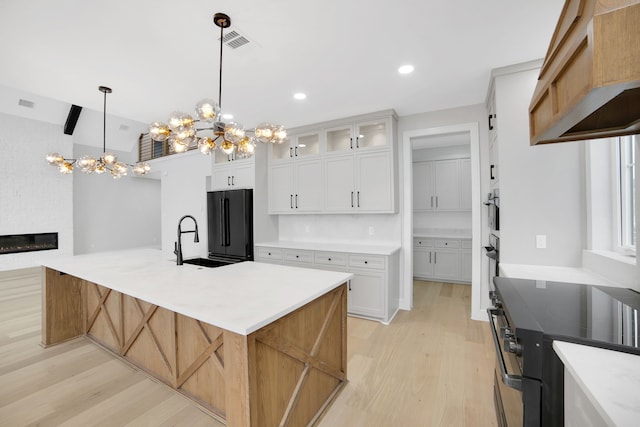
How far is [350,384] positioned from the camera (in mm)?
2109

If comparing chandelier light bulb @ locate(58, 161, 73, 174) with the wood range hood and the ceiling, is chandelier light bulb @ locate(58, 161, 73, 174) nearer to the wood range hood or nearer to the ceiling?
the ceiling

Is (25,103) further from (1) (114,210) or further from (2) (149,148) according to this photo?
(1) (114,210)

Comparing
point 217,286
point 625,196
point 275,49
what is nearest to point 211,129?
point 275,49

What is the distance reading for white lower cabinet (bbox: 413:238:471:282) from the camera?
470 cm

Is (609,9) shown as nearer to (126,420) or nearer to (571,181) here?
(571,181)

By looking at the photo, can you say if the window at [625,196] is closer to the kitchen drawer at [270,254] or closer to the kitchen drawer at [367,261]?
the kitchen drawer at [367,261]

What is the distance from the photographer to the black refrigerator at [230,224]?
13.7ft

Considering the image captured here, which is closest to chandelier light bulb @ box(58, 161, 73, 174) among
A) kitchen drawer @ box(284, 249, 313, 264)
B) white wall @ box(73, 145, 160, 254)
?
kitchen drawer @ box(284, 249, 313, 264)

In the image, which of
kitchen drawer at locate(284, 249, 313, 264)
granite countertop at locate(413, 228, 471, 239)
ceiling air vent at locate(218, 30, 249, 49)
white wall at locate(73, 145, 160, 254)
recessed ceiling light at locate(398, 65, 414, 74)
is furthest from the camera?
white wall at locate(73, 145, 160, 254)

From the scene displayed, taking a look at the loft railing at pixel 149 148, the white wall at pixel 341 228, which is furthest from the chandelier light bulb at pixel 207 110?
the loft railing at pixel 149 148

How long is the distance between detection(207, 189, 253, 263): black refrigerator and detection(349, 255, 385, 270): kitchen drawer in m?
1.67

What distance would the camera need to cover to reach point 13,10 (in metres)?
1.86

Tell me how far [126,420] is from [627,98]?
2.92 meters

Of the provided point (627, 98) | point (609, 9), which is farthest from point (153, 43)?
point (627, 98)
